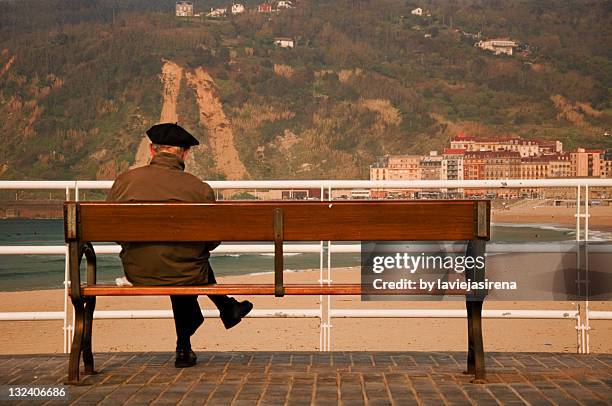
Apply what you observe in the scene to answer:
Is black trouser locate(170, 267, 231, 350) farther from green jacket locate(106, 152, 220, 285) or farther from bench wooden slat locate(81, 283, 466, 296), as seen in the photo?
bench wooden slat locate(81, 283, 466, 296)

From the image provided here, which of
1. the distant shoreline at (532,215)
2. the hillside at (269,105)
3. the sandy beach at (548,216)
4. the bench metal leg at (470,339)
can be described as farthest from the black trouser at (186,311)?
the hillside at (269,105)

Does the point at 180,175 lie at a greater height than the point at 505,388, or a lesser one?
greater

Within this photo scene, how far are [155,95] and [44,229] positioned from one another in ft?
284

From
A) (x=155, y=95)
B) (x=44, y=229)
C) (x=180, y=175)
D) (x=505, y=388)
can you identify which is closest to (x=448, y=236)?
(x=505, y=388)

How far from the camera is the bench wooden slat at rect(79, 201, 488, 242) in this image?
187 inches

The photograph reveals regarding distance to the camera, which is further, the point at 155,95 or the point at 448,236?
the point at 155,95

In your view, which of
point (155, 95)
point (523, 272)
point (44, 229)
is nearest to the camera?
point (523, 272)

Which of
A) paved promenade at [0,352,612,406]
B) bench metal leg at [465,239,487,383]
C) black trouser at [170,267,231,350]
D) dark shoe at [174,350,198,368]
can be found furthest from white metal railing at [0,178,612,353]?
bench metal leg at [465,239,487,383]

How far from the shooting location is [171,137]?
17.4ft

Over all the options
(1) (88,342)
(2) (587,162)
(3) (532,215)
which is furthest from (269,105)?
(1) (88,342)

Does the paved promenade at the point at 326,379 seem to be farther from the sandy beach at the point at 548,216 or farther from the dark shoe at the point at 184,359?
the sandy beach at the point at 548,216

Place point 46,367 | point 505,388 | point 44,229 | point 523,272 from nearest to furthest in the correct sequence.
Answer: point 505,388 → point 46,367 → point 523,272 → point 44,229

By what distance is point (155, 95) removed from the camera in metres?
182

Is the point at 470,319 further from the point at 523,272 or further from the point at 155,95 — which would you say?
the point at 155,95
